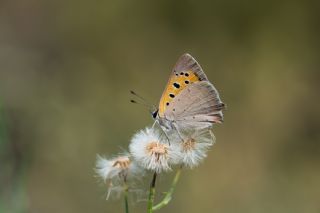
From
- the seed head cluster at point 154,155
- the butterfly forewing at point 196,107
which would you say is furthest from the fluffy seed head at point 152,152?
the butterfly forewing at point 196,107

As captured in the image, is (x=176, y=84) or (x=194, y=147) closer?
(x=194, y=147)

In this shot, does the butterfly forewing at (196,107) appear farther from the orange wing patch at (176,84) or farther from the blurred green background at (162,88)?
the blurred green background at (162,88)

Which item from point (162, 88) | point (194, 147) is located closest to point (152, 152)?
point (194, 147)

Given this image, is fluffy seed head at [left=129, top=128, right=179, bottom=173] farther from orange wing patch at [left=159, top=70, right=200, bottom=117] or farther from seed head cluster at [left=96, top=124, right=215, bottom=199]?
orange wing patch at [left=159, top=70, right=200, bottom=117]

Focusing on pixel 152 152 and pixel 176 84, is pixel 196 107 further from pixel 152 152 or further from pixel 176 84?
pixel 152 152

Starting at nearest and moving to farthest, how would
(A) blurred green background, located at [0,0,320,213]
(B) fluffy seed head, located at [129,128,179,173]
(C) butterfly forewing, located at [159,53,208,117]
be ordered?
(B) fluffy seed head, located at [129,128,179,173], (C) butterfly forewing, located at [159,53,208,117], (A) blurred green background, located at [0,0,320,213]

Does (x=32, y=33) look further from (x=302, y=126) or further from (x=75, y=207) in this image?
(x=302, y=126)

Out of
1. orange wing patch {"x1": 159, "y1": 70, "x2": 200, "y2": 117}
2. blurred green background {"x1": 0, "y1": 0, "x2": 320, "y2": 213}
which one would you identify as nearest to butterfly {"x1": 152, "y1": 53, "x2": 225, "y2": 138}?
orange wing patch {"x1": 159, "y1": 70, "x2": 200, "y2": 117}
